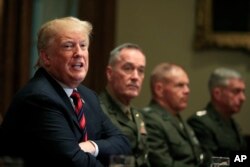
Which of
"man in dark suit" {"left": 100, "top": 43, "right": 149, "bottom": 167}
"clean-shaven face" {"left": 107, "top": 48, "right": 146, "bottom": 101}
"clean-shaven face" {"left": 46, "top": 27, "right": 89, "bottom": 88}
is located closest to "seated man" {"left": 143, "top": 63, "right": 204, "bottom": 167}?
"man in dark suit" {"left": 100, "top": 43, "right": 149, "bottom": 167}

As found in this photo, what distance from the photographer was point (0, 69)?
524cm

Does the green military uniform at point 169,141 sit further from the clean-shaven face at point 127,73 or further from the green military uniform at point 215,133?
the clean-shaven face at point 127,73

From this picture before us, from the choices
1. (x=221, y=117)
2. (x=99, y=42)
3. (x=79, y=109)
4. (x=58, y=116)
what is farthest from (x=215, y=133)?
(x=58, y=116)

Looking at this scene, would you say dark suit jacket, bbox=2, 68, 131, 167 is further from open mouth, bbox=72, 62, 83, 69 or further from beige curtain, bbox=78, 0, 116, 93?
beige curtain, bbox=78, 0, 116, 93

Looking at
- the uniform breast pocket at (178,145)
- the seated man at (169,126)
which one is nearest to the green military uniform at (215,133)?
the seated man at (169,126)

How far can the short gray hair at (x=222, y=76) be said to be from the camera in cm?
570

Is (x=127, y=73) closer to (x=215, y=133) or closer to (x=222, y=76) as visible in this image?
(x=215, y=133)

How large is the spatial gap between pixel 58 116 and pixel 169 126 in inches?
72.6

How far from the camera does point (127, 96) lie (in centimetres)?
437

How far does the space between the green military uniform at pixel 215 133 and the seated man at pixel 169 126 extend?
0.21m

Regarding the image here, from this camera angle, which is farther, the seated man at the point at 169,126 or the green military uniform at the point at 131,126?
the seated man at the point at 169,126

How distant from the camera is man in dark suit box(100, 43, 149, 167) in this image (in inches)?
167

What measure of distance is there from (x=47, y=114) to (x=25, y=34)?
2.38 meters

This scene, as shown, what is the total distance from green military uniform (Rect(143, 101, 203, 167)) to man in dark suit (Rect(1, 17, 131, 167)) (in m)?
0.99
